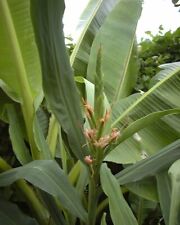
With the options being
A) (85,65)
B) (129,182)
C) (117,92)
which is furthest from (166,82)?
(129,182)

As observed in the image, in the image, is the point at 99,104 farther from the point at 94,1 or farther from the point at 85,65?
the point at 94,1

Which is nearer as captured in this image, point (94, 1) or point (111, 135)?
point (111, 135)

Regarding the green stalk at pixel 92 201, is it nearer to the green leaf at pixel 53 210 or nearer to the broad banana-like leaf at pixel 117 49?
the green leaf at pixel 53 210

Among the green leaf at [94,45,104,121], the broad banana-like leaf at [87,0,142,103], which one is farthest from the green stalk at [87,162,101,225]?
the broad banana-like leaf at [87,0,142,103]

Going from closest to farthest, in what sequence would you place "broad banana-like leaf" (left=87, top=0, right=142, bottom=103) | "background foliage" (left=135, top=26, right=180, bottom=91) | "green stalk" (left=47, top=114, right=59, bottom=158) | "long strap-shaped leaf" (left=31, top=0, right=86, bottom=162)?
"long strap-shaped leaf" (left=31, top=0, right=86, bottom=162) → "green stalk" (left=47, top=114, right=59, bottom=158) → "broad banana-like leaf" (left=87, top=0, right=142, bottom=103) → "background foliage" (left=135, top=26, right=180, bottom=91)

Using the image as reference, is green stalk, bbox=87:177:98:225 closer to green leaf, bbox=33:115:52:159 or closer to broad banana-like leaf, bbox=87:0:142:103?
green leaf, bbox=33:115:52:159

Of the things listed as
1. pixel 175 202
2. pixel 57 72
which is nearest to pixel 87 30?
pixel 57 72

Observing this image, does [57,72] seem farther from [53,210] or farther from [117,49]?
[117,49]

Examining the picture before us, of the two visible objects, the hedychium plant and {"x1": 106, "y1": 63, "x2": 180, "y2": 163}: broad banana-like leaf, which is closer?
the hedychium plant
